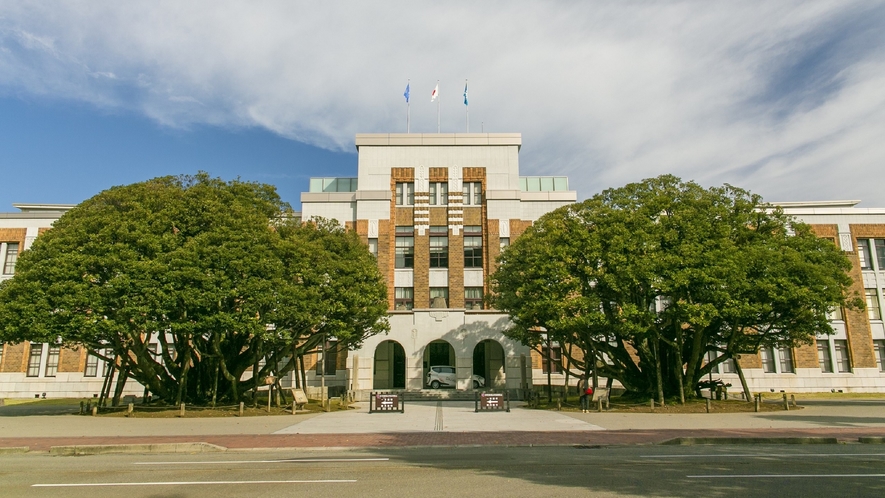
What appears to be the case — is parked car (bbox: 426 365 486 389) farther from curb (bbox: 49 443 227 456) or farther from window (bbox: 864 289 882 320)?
window (bbox: 864 289 882 320)

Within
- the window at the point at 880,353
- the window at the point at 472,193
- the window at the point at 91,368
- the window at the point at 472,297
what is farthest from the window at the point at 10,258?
the window at the point at 880,353

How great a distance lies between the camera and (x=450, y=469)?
11.2m

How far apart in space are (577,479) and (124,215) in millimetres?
23262

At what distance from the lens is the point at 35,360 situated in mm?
41156

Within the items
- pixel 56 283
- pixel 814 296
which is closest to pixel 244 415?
pixel 56 283

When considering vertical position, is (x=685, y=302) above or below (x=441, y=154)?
below

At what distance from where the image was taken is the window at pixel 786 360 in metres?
42.0

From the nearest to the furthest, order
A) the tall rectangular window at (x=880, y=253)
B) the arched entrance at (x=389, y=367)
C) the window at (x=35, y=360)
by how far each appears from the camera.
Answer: the window at (x=35, y=360), the arched entrance at (x=389, y=367), the tall rectangular window at (x=880, y=253)

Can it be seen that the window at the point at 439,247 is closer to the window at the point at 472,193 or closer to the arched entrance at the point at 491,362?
the window at the point at 472,193

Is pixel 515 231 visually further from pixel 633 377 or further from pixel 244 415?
pixel 244 415

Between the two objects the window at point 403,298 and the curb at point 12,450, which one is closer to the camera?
the curb at point 12,450

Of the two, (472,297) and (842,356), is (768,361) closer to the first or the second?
(842,356)

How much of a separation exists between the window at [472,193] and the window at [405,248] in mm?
4915

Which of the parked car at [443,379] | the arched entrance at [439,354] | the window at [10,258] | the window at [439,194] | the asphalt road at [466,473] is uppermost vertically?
the window at [439,194]
